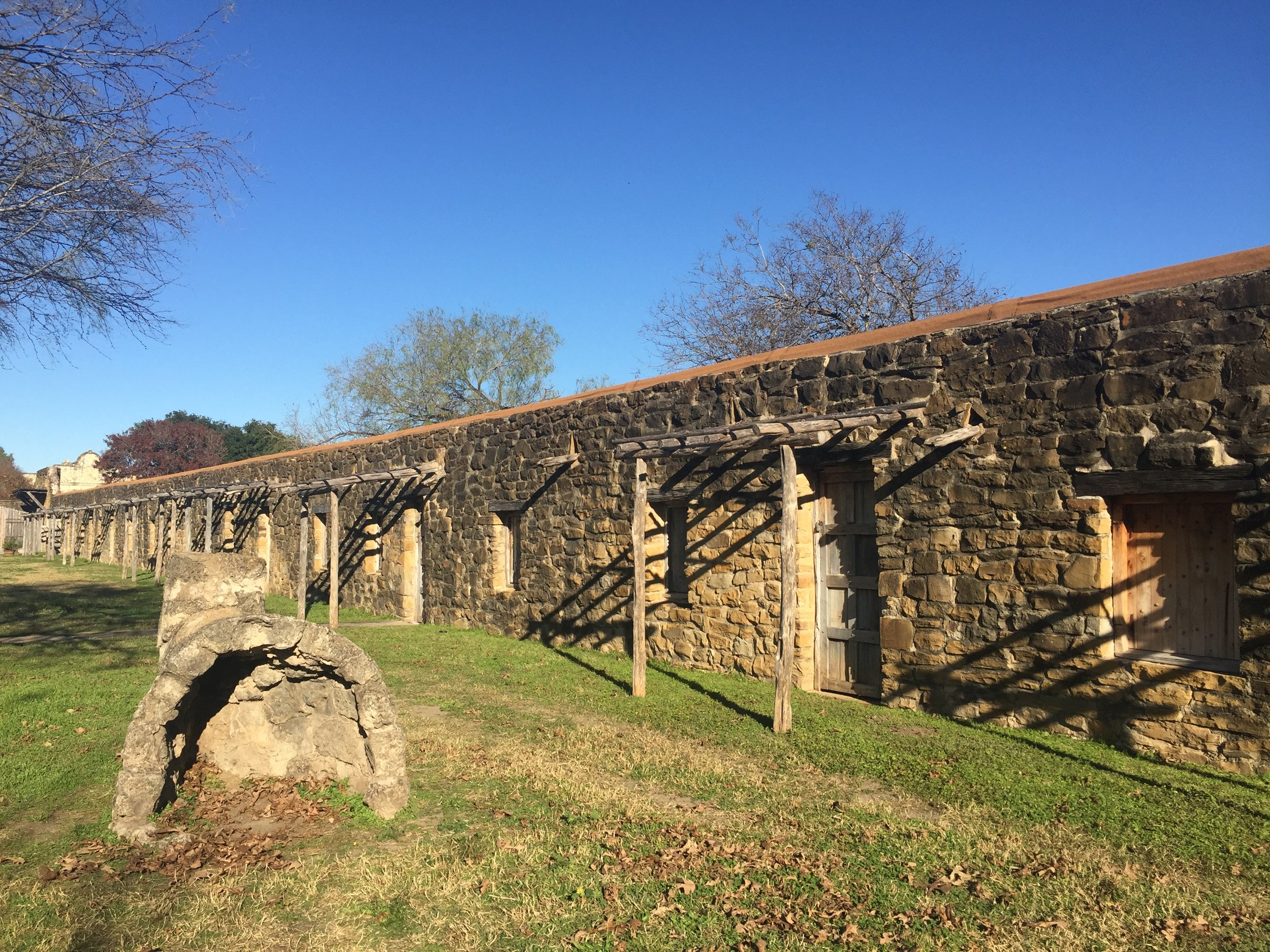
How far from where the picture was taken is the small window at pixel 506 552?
43.1 ft

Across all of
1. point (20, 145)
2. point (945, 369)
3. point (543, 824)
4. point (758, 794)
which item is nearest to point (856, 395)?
point (945, 369)

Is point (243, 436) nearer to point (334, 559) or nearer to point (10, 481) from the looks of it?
point (10, 481)

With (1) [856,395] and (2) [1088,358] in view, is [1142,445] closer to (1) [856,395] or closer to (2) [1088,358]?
(2) [1088,358]

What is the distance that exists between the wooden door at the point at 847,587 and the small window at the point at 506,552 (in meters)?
5.81

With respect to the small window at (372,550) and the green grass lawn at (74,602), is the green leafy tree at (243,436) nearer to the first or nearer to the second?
the green grass lawn at (74,602)

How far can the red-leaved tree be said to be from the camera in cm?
4619

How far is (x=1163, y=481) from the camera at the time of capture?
5992mm

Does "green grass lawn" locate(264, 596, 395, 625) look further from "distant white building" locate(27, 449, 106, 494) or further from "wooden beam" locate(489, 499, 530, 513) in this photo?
"distant white building" locate(27, 449, 106, 494)

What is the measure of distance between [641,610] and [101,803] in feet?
15.6

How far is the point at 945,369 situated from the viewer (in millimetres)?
7297

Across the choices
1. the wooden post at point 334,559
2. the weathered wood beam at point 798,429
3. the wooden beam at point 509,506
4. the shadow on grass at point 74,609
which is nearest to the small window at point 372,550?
the wooden post at point 334,559

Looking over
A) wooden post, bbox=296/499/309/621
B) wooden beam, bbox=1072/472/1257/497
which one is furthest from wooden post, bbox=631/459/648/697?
wooden post, bbox=296/499/309/621

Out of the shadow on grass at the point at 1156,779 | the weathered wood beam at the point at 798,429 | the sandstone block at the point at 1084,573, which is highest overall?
the weathered wood beam at the point at 798,429

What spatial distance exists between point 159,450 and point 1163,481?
166 feet
